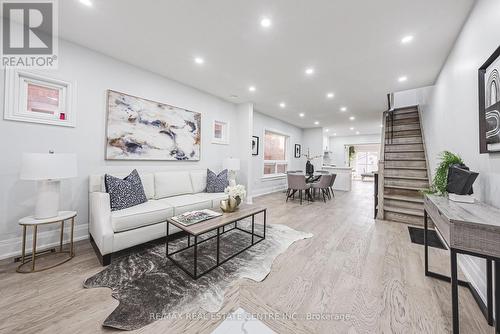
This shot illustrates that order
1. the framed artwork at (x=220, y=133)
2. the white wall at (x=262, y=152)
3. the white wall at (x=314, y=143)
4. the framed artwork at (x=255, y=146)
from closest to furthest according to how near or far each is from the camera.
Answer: the framed artwork at (x=220, y=133) < the framed artwork at (x=255, y=146) < the white wall at (x=262, y=152) < the white wall at (x=314, y=143)

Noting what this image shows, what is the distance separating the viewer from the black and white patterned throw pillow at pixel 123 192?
2.33 meters

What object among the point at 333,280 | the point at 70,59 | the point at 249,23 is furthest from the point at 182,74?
the point at 333,280

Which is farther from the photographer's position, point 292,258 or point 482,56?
point 292,258

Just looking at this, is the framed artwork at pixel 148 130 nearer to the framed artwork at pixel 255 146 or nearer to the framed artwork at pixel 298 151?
the framed artwork at pixel 255 146

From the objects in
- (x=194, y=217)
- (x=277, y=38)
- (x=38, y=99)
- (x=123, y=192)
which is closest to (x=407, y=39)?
(x=277, y=38)

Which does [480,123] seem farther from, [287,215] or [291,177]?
[291,177]

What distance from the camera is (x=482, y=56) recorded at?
5.50 feet

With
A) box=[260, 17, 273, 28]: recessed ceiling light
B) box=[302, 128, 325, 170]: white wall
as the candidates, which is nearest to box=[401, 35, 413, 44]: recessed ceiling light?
box=[260, 17, 273, 28]: recessed ceiling light

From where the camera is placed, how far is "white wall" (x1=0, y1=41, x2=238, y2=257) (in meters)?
2.11

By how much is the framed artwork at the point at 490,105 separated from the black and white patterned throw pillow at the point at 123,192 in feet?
11.9

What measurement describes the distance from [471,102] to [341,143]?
9944mm

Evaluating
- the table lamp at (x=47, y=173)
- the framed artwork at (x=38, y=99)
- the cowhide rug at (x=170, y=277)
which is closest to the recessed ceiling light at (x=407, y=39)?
the cowhide rug at (x=170, y=277)

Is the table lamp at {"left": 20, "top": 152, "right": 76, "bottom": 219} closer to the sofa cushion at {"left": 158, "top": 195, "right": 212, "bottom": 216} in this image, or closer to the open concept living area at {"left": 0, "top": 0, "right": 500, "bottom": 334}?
the open concept living area at {"left": 0, "top": 0, "right": 500, "bottom": 334}

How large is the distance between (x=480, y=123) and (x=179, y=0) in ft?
9.84
